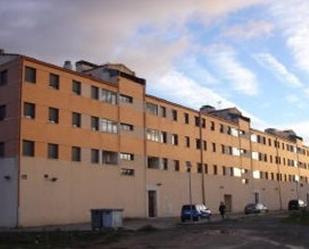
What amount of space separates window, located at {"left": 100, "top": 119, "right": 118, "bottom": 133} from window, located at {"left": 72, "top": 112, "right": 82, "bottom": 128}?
11.4 ft

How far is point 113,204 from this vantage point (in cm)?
6116

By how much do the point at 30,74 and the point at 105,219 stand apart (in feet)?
59.9

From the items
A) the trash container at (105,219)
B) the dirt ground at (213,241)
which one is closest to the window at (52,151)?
the trash container at (105,219)

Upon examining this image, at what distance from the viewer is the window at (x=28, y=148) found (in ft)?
169

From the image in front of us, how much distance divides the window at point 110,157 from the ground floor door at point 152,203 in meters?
7.99

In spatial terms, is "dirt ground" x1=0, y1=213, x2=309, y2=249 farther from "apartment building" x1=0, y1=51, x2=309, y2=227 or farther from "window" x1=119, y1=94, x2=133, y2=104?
"window" x1=119, y1=94, x2=133, y2=104

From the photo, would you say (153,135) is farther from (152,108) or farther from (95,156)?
(95,156)

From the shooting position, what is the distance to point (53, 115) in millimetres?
55094

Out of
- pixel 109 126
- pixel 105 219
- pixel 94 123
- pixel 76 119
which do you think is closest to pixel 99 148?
pixel 94 123

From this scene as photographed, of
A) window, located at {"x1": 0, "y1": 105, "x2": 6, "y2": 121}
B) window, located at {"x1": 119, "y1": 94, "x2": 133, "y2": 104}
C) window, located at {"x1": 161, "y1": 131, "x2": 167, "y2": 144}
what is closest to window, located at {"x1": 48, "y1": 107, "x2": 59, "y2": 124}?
window, located at {"x1": 0, "y1": 105, "x2": 6, "y2": 121}

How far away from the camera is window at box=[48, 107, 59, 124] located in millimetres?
54594

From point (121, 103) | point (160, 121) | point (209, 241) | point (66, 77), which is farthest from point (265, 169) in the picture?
point (209, 241)

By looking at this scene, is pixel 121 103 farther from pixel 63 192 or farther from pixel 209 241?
pixel 209 241

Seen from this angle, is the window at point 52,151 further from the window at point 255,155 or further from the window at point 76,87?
the window at point 255,155
